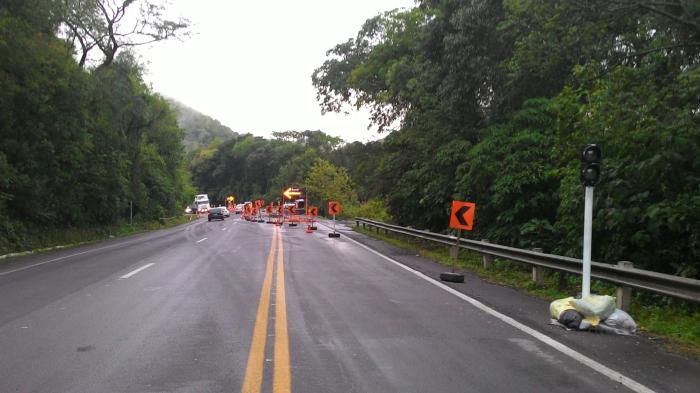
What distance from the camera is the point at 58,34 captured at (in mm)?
30203

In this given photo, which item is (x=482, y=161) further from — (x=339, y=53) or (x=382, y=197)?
(x=339, y=53)

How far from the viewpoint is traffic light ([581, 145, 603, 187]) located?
341 inches

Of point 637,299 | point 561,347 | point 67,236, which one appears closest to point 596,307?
point 561,347

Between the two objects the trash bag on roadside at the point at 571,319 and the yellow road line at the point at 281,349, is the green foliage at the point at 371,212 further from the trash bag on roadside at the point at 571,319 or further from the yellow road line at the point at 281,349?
the trash bag on roadside at the point at 571,319

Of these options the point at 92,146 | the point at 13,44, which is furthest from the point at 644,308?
the point at 92,146

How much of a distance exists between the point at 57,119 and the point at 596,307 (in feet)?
82.3

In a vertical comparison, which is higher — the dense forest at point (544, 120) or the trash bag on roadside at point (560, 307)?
the dense forest at point (544, 120)

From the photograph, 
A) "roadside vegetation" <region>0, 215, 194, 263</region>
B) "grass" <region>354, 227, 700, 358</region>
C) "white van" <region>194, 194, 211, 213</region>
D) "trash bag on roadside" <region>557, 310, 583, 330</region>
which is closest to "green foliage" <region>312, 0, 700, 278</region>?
"grass" <region>354, 227, 700, 358</region>

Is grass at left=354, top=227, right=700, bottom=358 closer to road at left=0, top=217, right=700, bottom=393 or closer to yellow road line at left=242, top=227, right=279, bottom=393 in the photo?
road at left=0, top=217, right=700, bottom=393

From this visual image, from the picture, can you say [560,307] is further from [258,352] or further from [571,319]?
[258,352]

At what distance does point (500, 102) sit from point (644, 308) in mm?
10181

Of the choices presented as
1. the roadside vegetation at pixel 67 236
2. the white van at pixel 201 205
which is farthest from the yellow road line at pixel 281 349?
the white van at pixel 201 205

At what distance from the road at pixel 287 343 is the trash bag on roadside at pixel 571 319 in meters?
0.23

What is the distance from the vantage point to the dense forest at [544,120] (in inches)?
394
